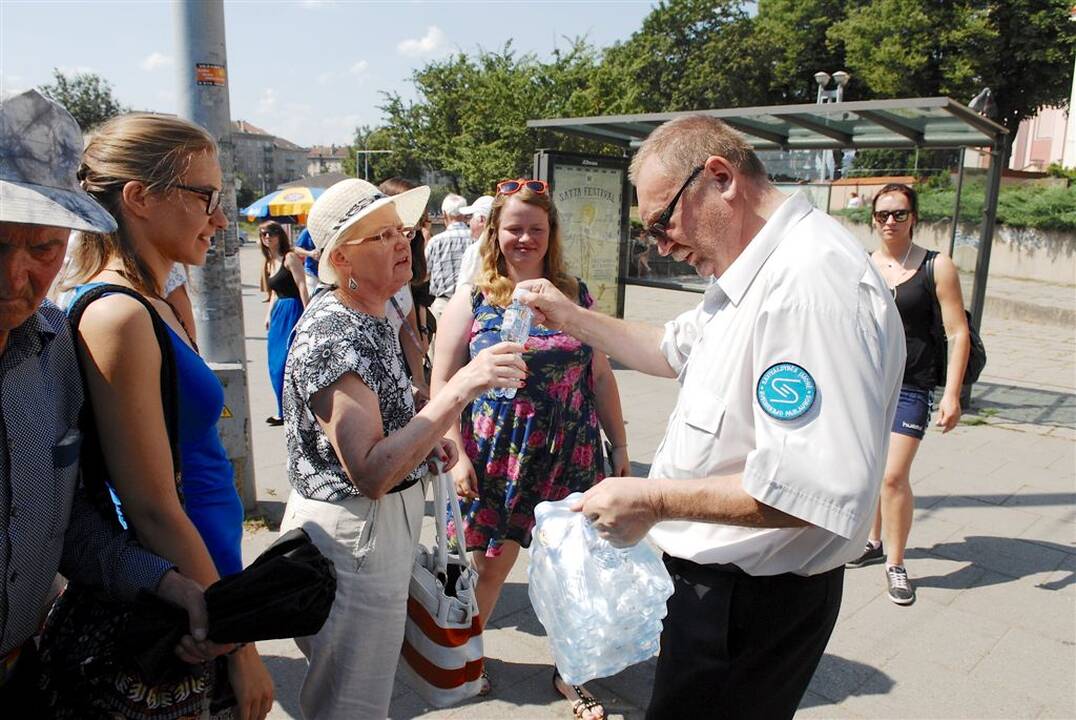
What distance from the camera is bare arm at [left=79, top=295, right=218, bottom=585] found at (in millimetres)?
1489

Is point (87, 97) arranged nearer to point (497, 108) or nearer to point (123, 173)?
point (497, 108)

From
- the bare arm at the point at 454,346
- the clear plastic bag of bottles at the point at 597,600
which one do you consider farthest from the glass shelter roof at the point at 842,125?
the clear plastic bag of bottles at the point at 597,600

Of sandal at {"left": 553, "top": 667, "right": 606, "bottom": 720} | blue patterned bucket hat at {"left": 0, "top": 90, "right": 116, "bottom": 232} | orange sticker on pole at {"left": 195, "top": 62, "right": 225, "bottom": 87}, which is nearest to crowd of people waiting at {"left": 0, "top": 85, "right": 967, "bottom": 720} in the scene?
blue patterned bucket hat at {"left": 0, "top": 90, "right": 116, "bottom": 232}

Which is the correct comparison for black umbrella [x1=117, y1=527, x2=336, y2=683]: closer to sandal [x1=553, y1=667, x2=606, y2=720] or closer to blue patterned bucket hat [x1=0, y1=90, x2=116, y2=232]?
blue patterned bucket hat [x1=0, y1=90, x2=116, y2=232]

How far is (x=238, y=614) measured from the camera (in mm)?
1418

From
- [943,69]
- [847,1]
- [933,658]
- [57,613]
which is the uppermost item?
[847,1]

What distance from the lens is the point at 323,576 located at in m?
1.51

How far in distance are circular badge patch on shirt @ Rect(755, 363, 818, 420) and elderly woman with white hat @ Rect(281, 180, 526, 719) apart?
28.8 inches

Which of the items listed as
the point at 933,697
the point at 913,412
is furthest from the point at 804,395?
the point at 913,412

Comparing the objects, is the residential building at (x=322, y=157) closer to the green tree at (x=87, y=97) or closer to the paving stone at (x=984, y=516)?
the green tree at (x=87, y=97)

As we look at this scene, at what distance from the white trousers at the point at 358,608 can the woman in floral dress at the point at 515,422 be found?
0.86 m

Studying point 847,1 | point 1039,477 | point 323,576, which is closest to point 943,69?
point 847,1

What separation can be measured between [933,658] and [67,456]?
137 inches

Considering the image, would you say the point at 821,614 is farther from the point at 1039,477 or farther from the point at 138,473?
the point at 1039,477
